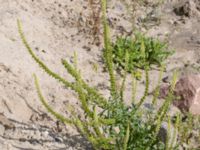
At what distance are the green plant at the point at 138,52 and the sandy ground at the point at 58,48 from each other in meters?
0.17

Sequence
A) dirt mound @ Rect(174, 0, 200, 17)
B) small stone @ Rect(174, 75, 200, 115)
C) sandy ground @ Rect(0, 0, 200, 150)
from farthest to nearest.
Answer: dirt mound @ Rect(174, 0, 200, 17), small stone @ Rect(174, 75, 200, 115), sandy ground @ Rect(0, 0, 200, 150)

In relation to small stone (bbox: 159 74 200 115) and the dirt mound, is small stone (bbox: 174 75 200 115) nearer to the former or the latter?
small stone (bbox: 159 74 200 115)

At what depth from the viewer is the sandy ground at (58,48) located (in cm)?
395

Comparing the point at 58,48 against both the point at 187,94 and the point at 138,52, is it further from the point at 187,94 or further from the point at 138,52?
the point at 187,94

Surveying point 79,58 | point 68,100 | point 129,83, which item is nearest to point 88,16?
point 79,58

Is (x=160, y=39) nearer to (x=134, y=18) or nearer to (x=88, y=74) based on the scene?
(x=134, y=18)

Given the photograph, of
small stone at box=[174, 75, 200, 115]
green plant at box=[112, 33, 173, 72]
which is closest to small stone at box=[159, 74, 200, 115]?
small stone at box=[174, 75, 200, 115]

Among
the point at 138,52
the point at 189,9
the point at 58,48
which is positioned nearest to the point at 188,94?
the point at 138,52

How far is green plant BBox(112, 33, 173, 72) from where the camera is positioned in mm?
5551

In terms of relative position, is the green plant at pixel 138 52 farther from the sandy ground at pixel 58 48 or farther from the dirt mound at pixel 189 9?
the dirt mound at pixel 189 9

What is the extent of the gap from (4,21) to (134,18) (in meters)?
1.99

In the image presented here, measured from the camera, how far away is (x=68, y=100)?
4.64 m

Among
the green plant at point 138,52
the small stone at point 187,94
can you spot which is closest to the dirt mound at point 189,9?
the green plant at point 138,52

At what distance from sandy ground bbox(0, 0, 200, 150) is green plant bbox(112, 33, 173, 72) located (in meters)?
0.17
